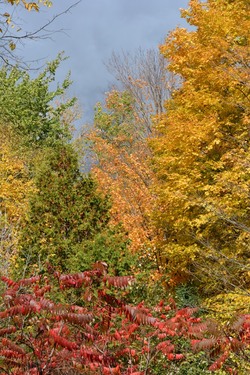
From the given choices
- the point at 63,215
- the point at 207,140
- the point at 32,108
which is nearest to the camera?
the point at 63,215

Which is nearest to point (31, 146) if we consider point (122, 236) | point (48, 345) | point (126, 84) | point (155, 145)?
point (126, 84)

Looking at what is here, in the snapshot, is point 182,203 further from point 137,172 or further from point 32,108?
point 32,108

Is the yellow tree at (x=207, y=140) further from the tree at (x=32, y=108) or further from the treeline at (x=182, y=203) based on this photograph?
the tree at (x=32, y=108)

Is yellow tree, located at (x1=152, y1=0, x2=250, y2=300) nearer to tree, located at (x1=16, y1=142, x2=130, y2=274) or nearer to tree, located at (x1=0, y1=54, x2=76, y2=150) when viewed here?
tree, located at (x1=16, y1=142, x2=130, y2=274)

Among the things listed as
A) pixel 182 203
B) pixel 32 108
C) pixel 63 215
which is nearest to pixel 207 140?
pixel 182 203

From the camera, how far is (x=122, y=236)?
1194cm

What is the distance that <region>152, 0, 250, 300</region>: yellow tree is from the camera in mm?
13812

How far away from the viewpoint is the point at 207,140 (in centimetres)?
1443

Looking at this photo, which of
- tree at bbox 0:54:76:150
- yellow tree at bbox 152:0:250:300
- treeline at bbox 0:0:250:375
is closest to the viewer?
treeline at bbox 0:0:250:375

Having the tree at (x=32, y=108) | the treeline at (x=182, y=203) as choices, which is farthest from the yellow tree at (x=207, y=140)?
the tree at (x=32, y=108)

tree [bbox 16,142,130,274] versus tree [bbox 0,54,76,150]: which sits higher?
tree [bbox 0,54,76,150]

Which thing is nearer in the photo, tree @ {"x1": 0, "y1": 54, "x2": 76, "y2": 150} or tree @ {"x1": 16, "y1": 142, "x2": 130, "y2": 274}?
tree @ {"x1": 16, "y1": 142, "x2": 130, "y2": 274}

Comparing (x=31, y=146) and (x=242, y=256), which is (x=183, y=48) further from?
(x=31, y=146)

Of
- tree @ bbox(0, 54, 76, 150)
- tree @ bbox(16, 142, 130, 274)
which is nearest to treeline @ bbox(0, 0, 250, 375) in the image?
tree @ bbox(16, 142, 130, 274)
